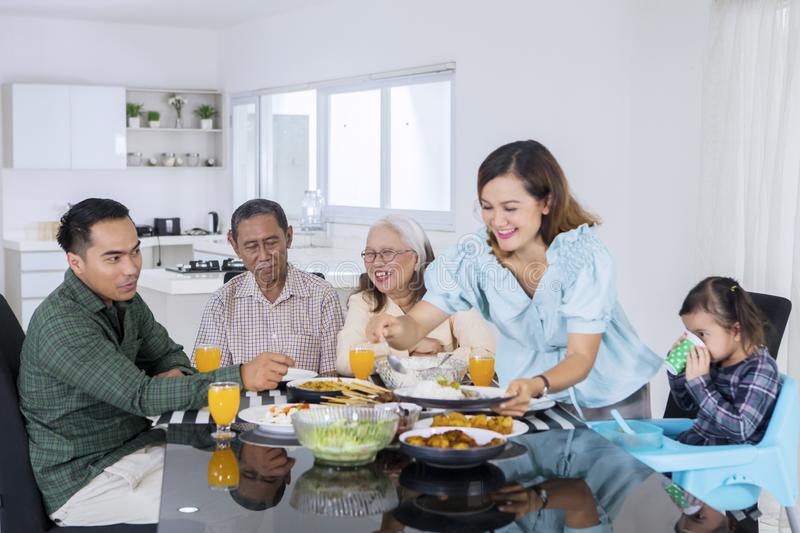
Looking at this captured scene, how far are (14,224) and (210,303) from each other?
5.19m

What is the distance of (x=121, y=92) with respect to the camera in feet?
25.7

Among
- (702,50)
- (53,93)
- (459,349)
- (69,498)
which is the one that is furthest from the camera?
(53,93)

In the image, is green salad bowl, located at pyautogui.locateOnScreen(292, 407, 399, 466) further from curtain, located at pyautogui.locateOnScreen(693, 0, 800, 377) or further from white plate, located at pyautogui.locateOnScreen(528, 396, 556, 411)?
curtain, located at pyautogui.locateOnScreen(693, 0, 800, 377)

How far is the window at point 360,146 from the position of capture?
6223 mm

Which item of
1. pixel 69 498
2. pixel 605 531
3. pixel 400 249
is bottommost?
pixel 69 498

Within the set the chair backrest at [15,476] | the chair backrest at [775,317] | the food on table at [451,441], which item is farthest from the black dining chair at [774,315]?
the chair backrest at [15,476]

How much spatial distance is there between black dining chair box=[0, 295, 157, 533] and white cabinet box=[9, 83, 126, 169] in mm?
5715

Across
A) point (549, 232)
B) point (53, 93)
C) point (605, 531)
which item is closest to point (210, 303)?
point (549, 232)

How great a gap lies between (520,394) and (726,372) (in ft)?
2.57

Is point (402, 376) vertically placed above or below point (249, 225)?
below

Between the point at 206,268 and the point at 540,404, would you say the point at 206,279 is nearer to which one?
the point at 206,268

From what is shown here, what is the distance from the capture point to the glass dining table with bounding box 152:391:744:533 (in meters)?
1.47

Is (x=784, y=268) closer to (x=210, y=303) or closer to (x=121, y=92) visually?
(x=210, y=303)

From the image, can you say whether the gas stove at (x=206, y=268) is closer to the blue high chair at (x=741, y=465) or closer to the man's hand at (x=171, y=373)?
the man's hand at (x=171, y=373)
